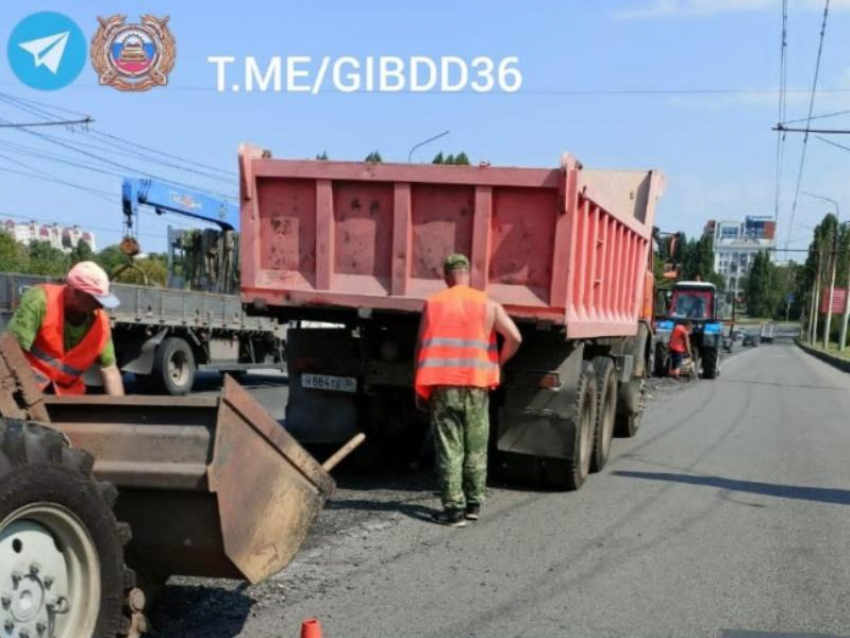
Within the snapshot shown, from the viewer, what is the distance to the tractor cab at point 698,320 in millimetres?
25609

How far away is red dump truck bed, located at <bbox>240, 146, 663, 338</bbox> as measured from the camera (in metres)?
6.74

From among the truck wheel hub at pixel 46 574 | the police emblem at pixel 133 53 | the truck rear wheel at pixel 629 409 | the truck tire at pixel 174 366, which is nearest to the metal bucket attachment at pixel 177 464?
the truck wheel hub at pixel 46 574

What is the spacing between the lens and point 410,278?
7.04 m

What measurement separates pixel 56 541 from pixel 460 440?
3.54 metres

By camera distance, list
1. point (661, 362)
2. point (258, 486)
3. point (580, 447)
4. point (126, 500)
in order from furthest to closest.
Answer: point (661, 362) → point (580, 447) → point (258, 486) → point (126, 500)

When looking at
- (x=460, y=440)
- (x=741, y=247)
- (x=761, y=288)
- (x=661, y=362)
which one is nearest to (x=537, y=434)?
(x=460, y=440)

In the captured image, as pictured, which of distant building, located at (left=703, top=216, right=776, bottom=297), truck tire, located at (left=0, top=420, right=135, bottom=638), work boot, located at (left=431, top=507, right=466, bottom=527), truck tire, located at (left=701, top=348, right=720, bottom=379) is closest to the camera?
truck tire, located at (left=0, top=420, right=135, bottom=638)

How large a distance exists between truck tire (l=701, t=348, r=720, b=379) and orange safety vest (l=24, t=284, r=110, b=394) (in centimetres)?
2301

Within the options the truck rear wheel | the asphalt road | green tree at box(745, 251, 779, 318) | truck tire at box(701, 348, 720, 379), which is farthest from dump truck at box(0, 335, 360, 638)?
green tree at box(745, 251, 779, 318)

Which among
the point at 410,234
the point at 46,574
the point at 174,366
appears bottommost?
the point at 174,366

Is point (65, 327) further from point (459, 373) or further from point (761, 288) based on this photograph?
point (761, 288)

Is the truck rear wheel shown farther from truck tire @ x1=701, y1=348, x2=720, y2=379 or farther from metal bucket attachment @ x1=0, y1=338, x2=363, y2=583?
truck tire @ x1=701, y1=348, x2=720, y2=379

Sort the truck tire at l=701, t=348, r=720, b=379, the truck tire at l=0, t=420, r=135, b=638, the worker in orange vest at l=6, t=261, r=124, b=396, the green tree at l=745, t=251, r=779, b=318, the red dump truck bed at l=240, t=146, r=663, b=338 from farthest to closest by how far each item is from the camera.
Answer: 1. the green tree at l=745, t=251, r=779, b=318
2. the truck tire at l=701, t=348, r=720, b=379
3. the red dump truck bed at l=240, t=146, r=663, b=338
4. the worker in orange vest at l=6, t=261, r=124, b=396
5. the truck tire at l=0, t=420, r=135, b=638

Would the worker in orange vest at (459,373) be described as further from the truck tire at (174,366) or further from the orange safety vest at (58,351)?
the truck tire at (174,366)
